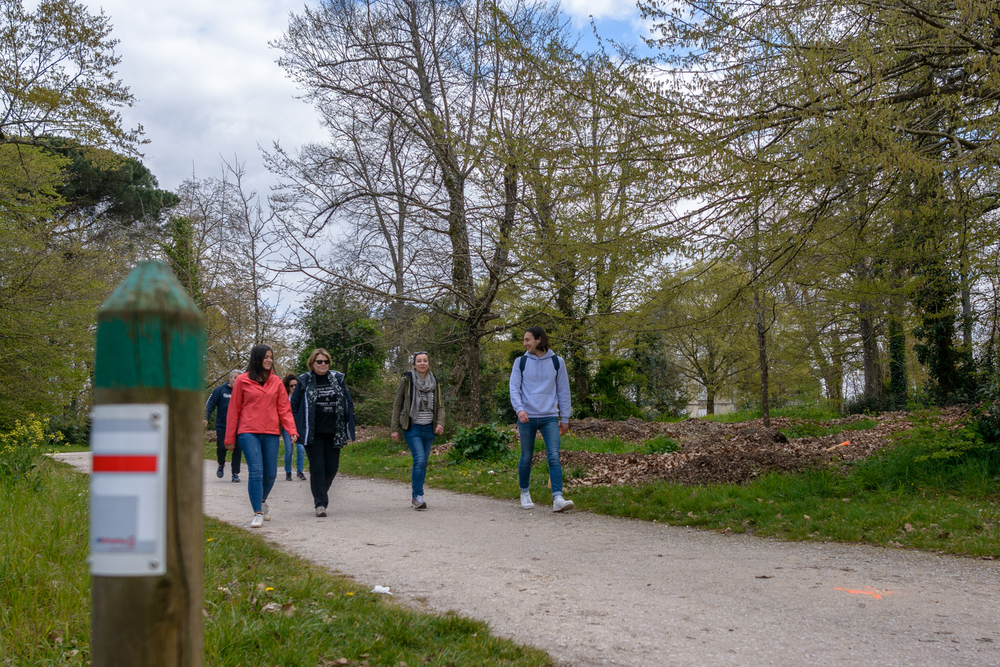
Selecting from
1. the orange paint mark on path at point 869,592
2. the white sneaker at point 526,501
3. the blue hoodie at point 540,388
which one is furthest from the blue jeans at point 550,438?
the orange paint mark on path at point 869,592

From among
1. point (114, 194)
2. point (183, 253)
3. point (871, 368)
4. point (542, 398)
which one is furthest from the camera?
point (114, 194)

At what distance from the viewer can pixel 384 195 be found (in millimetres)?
14133

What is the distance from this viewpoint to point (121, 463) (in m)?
1.32

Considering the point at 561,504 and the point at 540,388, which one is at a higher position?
the point at 540,388

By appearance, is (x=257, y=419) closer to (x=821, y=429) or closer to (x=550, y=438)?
(x=550, y=438)

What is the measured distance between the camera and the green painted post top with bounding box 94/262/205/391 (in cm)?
135

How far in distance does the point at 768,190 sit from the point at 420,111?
8849 millimetres

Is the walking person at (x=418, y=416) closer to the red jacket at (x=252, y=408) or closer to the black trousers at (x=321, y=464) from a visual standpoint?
the black trousers at (x=321, y=464)

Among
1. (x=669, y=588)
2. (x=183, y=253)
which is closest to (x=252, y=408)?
(x=669, y=588)

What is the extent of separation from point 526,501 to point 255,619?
5014 mm

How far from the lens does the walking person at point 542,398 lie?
798 cm

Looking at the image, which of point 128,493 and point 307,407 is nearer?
point 128,493

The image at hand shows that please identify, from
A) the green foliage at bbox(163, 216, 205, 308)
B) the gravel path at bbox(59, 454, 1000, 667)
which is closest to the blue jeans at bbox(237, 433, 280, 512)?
the gravel path at bbox(59, 454, 1000, 667)

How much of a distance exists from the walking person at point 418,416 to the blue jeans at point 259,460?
1.51 m
